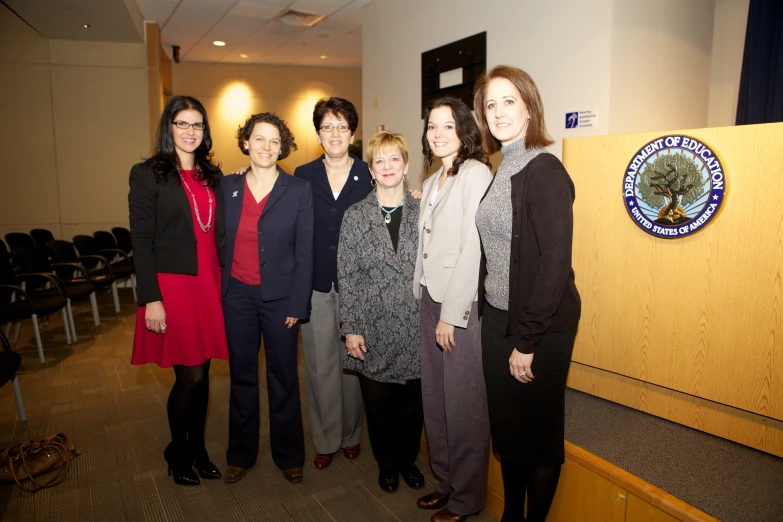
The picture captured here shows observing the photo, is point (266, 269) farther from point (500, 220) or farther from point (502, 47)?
point (502, 47)

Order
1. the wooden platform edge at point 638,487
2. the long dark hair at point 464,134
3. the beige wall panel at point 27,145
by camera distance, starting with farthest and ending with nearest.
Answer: the beige wall panel at point 27,145 → the long dark hair at point 464,134 → the wooden platform edge at point 638,487

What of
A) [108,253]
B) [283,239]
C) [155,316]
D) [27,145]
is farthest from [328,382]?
[27,145]

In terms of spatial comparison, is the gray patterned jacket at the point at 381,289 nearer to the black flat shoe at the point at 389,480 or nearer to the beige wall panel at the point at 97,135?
the black flat shoe at the point at 389,480

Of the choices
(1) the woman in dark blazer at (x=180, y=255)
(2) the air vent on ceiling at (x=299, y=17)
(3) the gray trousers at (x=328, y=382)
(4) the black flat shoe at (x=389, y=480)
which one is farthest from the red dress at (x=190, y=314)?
(2) the air vent on ceiling at (x=299, y=17)

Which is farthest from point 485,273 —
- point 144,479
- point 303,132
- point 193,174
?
point 303,132

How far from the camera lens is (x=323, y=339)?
2.77 m

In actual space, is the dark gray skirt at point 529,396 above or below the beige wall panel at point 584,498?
above

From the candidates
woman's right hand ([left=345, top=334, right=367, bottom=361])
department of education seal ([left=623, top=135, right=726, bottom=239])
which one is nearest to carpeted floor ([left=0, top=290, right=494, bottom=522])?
woman's right hand ([left=345, top=334, right=367, bottom=361])

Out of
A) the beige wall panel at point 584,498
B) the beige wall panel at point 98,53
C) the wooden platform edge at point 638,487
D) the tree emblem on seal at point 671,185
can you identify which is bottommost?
the beige wall panel at point 584,498

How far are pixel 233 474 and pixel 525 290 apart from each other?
1833 millimetres

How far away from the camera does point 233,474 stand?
2.72 meters

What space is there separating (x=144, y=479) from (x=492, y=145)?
7.87ft

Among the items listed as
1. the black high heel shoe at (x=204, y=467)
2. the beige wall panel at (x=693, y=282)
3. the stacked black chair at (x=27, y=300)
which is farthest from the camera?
the stacked black chair at (x=27, y=300)

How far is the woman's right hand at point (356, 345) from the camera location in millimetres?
2484
